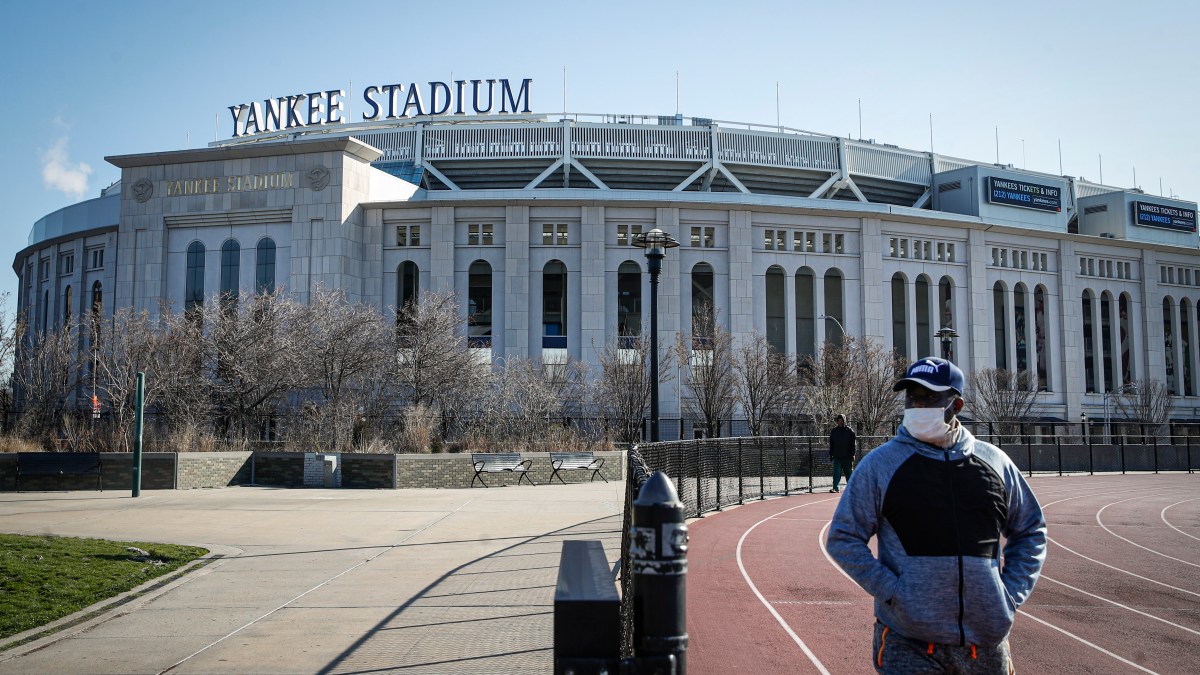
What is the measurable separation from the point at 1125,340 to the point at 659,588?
82515 mm

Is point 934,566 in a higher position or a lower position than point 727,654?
higher

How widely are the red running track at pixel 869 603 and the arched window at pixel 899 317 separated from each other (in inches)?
1929

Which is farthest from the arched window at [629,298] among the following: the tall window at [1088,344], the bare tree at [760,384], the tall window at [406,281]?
the tall window at [1088,344]

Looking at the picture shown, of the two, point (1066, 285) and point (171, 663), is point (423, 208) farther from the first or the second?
point (171, 663)

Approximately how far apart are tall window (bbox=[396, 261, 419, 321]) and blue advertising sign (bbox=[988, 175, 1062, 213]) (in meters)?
42.9

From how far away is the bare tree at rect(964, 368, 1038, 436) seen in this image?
62.4 m

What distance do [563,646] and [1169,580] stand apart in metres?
11.6

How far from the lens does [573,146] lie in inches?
2731

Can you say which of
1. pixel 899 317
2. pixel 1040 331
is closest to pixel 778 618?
pixel 899 317

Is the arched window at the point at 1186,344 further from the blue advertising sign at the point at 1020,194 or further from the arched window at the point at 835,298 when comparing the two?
the arched window at the point at 835,298

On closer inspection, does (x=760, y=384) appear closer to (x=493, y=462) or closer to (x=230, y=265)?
(x=493, y=462)

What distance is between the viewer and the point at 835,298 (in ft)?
220

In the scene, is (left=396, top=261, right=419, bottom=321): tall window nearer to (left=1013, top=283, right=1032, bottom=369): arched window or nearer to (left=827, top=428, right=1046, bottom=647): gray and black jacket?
(left=1013, top=283, right=1032, bottom=369): arched window

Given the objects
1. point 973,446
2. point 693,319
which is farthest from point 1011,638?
point 693,319
